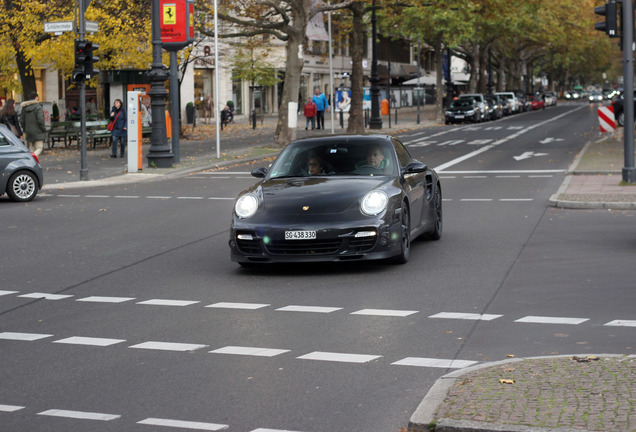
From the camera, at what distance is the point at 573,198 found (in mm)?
18016

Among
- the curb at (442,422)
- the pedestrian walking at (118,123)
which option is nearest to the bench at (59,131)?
the pedestrian walking at (118,123)

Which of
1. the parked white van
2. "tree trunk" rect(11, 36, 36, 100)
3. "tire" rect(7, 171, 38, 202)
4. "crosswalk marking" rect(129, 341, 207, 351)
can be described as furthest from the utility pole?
the parked white van

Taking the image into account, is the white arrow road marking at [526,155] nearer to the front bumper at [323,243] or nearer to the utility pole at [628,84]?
Result: the utility pole at [628,84]

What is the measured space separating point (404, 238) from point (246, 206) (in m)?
1.73

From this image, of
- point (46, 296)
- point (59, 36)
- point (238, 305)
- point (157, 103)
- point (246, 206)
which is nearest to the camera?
point (238, 305)

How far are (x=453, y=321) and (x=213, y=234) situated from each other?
697 centimetres

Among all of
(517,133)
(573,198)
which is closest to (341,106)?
(517,133)

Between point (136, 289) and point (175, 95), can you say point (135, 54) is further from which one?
point (136, 289)

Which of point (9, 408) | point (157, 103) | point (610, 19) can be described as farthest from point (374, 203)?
point (157, 103)

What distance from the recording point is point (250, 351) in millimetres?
7719

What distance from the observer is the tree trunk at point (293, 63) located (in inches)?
1484

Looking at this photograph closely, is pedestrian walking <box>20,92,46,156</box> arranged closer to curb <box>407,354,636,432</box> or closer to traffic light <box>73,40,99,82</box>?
traffic light <box>73,40,99,82</box>

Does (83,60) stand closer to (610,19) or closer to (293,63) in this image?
(610,19)

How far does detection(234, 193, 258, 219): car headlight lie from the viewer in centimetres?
1138
